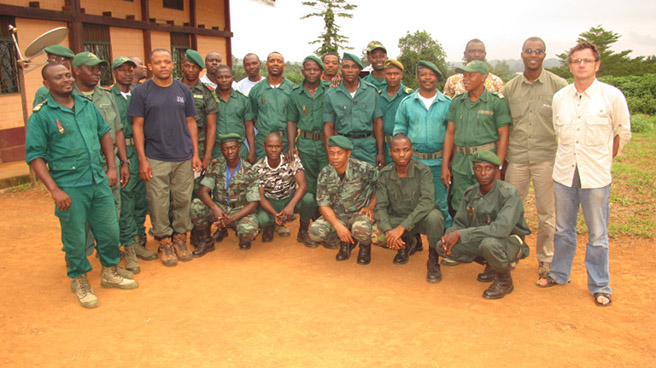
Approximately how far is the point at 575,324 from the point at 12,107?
10.9 m

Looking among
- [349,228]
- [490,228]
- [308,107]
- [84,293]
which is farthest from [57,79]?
[490,228]

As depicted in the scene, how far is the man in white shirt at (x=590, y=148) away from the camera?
395 centimetres

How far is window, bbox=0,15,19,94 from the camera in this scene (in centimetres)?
966

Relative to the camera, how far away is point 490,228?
13.8 ft

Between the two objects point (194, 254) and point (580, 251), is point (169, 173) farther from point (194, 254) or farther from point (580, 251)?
point (580, 251)

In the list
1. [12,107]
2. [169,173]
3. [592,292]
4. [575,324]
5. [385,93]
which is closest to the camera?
[575,324]

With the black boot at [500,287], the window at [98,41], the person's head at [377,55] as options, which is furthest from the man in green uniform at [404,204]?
the window at [98,41]

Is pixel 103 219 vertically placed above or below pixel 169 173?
below

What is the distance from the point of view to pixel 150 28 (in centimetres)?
1308

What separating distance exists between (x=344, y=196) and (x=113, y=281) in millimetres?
2373

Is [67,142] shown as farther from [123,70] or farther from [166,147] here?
[123,70]

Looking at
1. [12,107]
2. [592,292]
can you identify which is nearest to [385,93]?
[592,292]

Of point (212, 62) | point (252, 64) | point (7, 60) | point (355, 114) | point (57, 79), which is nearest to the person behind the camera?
point (57, 79)

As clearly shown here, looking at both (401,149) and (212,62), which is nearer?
(401,149)
